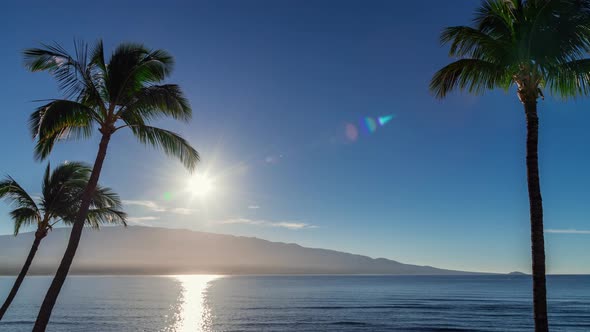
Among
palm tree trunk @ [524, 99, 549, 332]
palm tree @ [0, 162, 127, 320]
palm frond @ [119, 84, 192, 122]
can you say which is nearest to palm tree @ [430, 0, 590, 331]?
palm tree trunk @ [524, 99, 549, 332]

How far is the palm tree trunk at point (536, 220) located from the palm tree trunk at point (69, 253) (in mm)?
11960

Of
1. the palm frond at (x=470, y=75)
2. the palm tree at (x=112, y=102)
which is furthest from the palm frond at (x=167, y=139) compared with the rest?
the palm frond at (x=470, y=75)

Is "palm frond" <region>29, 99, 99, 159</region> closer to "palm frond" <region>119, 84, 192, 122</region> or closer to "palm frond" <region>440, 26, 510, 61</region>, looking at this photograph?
"palm frond" <region>119, 84, 192, 122</region>

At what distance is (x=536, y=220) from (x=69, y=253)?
1261 cm

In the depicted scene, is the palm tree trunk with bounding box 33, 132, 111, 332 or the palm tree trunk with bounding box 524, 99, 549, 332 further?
the palm tree trunk with bounding box 33, 132, 111, 332

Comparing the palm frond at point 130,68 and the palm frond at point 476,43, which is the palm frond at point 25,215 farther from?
the palm frond at point 476,43

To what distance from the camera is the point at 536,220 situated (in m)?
10.4

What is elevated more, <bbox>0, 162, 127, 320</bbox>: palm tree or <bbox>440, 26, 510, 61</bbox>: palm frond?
<bbox>440, 26, 510, 61</bbox>: palm frond

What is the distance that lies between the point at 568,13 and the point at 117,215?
21010 millimetres

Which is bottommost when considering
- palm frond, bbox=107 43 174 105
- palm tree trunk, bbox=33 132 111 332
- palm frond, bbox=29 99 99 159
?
palm tree trunk, bbox=33 132 111 332

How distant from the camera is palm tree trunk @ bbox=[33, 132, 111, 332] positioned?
1168 centimetres

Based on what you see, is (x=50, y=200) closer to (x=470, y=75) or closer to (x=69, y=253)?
(x=69, y=253)

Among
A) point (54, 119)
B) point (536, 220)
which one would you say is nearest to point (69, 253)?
point (54, 119)

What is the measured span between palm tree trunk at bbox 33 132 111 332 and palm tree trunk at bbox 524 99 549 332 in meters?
12.0
